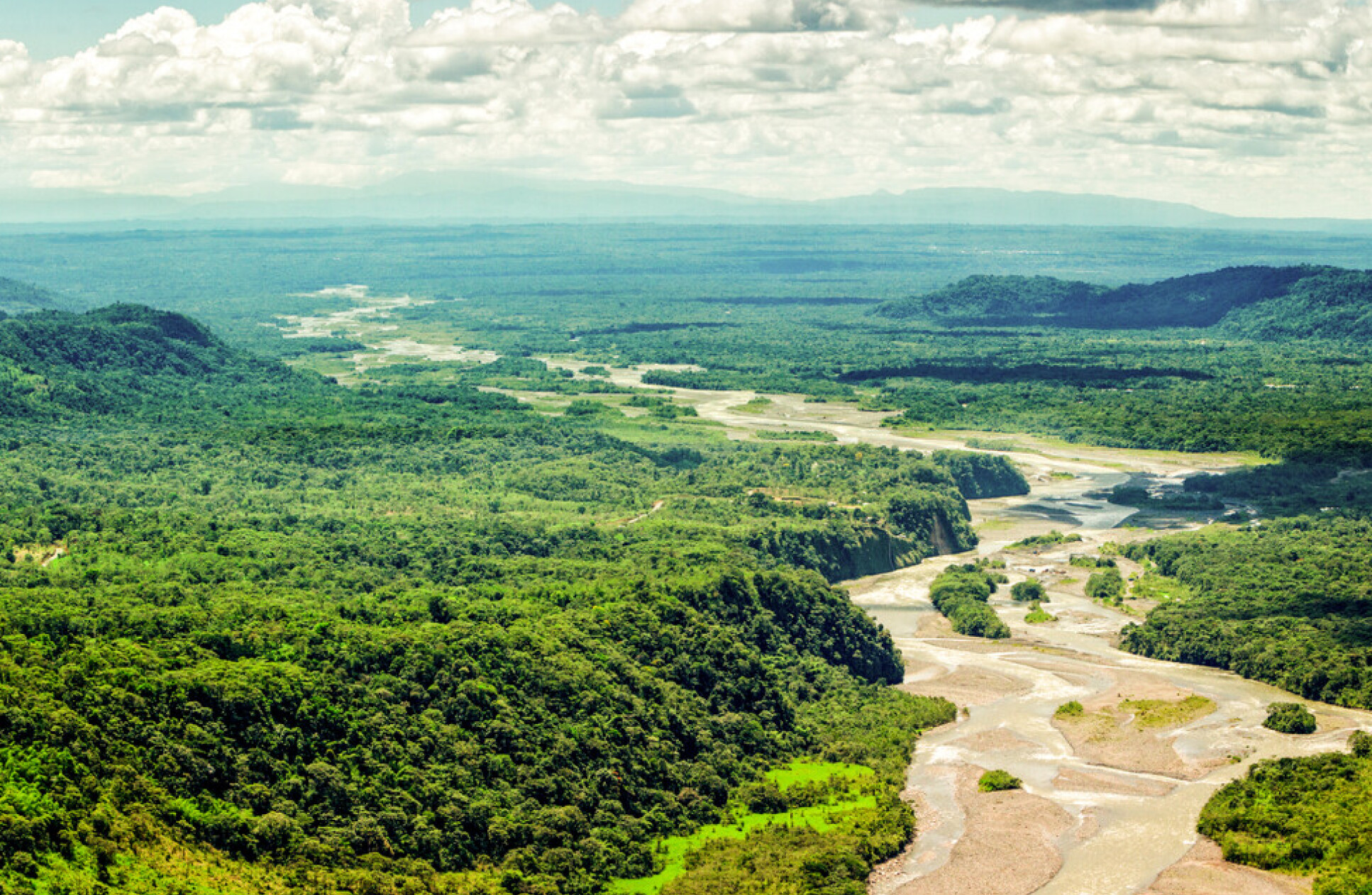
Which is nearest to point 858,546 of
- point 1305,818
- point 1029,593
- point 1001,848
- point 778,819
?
point 1029,593

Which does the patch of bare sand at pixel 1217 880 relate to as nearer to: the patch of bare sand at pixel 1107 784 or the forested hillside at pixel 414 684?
the patch of bare sand at pixel 1107 784

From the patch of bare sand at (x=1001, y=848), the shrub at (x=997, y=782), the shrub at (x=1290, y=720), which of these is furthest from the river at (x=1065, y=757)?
the shrub at (x=1290, y=720)

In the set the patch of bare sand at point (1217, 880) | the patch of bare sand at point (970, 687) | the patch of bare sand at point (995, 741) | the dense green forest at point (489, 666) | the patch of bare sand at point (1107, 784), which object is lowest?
the patch of bare sand at point (970, 687)

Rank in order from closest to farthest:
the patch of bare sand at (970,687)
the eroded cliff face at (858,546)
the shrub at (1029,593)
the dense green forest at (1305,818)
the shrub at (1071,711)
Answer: the dense green forest at (1305,818)
the shrub at (1071,711)
the patch of bare sand at (970,687)
the shrub at (1029,593)
the eroded cliff face at (858,546)

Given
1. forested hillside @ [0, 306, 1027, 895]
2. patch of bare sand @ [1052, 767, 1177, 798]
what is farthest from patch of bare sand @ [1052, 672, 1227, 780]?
forested hillside @ [0, 306, 1027, 895]

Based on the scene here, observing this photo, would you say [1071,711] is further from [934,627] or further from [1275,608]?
[1275,608]

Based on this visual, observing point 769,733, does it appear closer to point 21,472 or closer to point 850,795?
point 850,795

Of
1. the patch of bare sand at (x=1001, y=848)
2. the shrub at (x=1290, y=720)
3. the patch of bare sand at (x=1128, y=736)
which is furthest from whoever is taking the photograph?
the shrub at (x=1290, y=720)

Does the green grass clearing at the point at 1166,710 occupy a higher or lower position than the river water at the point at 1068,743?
higher
